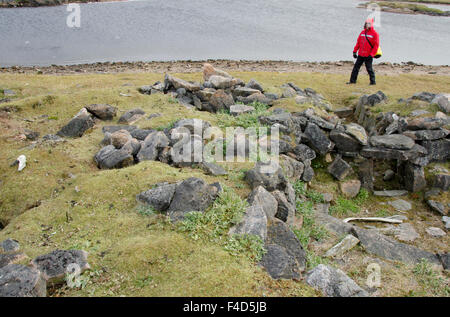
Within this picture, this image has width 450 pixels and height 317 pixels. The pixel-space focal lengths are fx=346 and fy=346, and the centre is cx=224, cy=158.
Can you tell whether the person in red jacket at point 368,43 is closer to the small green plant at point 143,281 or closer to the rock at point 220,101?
the rock at point 220,101

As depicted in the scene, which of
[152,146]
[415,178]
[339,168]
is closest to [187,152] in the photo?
[152,146]

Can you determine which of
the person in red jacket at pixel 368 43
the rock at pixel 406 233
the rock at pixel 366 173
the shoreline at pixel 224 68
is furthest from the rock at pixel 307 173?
the shoreline at pixel 224 68

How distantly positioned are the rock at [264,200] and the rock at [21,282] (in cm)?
337

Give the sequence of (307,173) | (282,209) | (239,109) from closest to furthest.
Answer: (282,209) → (307,173) → (239,109)

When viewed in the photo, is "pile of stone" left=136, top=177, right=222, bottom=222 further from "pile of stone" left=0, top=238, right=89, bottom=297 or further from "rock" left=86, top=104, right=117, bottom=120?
"rock" left=86, top=104, right=117, bottom=120

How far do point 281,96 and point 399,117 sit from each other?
156 inches

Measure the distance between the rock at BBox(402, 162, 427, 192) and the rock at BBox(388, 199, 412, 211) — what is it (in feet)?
1.77

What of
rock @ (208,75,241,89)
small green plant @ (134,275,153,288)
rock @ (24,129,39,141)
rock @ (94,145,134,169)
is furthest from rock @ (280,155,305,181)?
rock @ (24,129,39,141)

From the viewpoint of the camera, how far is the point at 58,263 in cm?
461

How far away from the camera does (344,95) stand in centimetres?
1495

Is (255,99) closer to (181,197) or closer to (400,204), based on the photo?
(400,204)

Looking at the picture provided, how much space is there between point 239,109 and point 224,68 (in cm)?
1126
